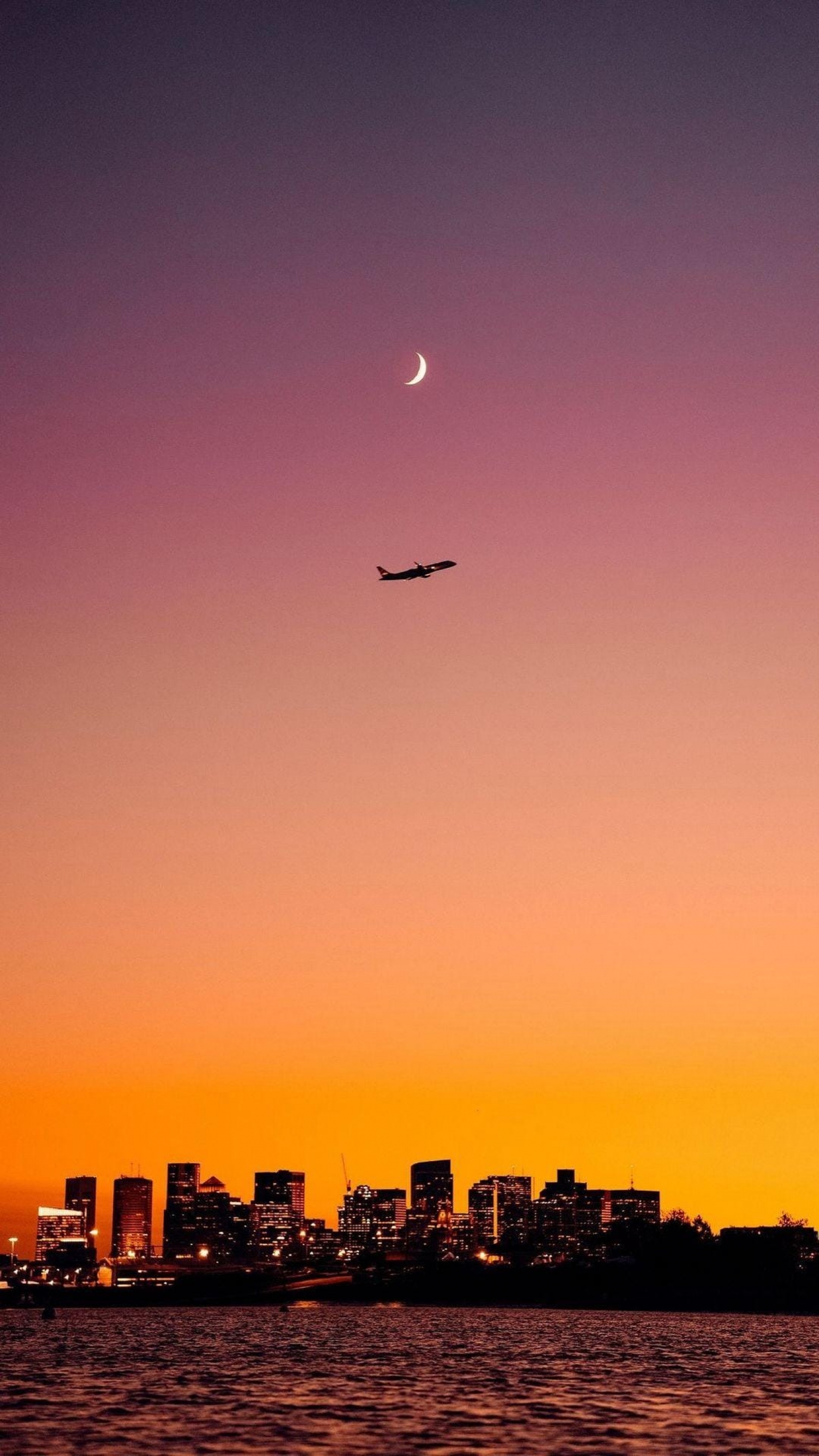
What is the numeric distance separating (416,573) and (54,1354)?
103720 mm

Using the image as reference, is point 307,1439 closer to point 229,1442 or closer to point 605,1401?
point 229,1442

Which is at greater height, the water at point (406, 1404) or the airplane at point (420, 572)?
the airplane at point (420, 572)

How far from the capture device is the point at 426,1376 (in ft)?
482

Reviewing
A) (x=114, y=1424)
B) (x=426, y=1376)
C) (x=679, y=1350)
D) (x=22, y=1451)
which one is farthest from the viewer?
(x=679, y=1350)

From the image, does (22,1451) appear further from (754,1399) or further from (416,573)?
(416,573)

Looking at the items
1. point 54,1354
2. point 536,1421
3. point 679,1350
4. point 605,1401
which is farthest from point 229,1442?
point 679,1350

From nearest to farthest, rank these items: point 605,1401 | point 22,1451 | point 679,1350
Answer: point 22,1451 < point 605,1401 < point 679,1350

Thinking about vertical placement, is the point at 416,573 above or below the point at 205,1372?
above

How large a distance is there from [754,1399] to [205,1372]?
5636 centimetres

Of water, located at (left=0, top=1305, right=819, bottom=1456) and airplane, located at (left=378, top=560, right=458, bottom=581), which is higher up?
airplane, located at (left=378, top=560, right=458, bottom=581)

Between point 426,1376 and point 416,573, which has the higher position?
point 416,573

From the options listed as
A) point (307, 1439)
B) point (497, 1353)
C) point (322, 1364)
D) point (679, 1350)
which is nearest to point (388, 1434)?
point (307, 1439)

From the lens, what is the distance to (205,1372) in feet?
497

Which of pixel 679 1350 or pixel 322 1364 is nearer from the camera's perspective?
pixel 322 1364
